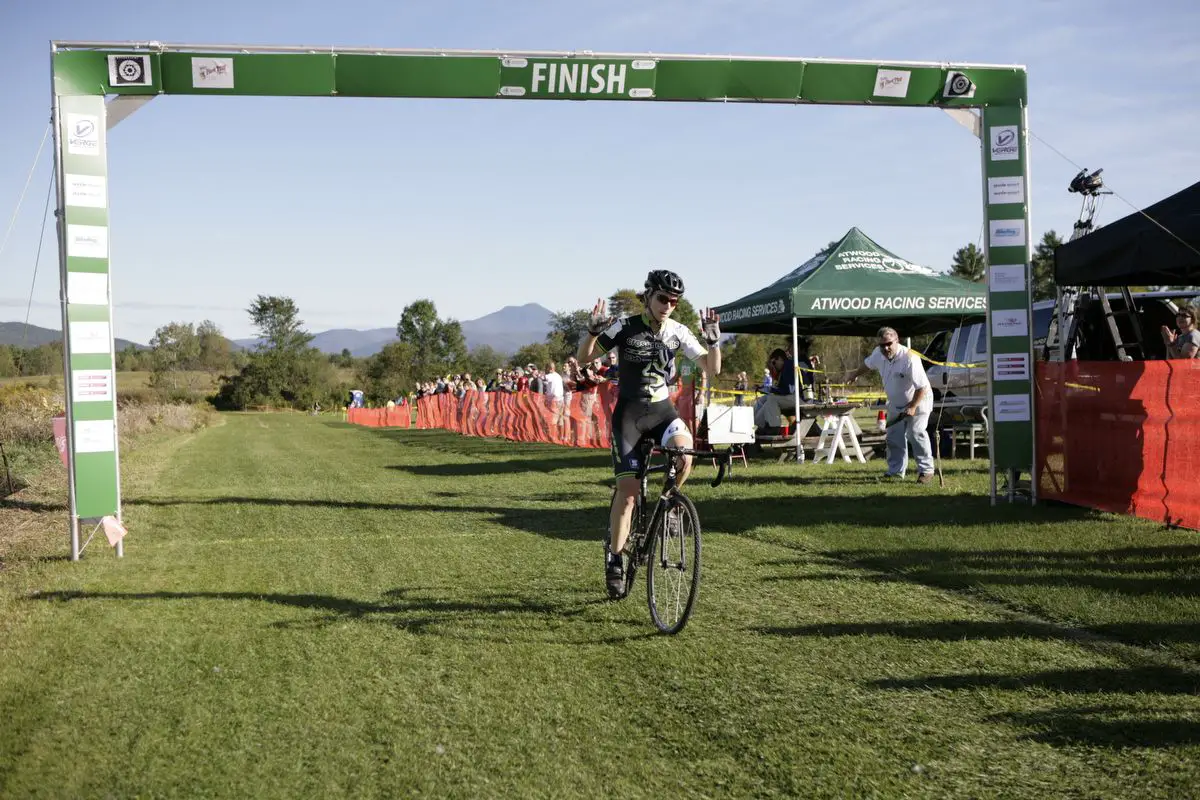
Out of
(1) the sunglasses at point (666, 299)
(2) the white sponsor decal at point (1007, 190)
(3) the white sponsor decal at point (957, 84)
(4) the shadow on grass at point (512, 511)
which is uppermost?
(3) the white sponsor decal at point (957, 84)

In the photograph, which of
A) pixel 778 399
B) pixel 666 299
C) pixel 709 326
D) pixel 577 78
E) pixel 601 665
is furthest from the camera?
pixel 778 399

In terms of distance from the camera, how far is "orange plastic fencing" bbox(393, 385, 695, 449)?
795 inches

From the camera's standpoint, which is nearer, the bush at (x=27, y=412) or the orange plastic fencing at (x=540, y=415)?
the bush at (x=27, y=412)

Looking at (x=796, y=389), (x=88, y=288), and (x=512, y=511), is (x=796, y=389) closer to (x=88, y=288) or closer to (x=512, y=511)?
(x=512, y=511)

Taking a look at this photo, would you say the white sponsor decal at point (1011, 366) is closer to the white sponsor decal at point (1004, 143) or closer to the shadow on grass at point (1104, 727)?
the white sponsor decal at point (1004, 143)

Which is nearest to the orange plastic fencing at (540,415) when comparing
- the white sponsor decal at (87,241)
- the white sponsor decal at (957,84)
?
the white sponsor decal at (957,84)

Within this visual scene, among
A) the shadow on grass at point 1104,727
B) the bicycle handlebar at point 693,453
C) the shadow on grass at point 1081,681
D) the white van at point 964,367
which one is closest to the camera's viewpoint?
the shadow on grass at point 1104,727

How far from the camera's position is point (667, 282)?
19.9 ft

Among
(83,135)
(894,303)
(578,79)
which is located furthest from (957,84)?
(83,135)

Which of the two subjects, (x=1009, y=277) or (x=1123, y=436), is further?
(x=1009, y=277)

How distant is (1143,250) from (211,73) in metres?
8.84

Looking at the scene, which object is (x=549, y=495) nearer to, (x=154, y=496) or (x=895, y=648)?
(x=154, y=496)

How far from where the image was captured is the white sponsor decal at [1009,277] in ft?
36.0

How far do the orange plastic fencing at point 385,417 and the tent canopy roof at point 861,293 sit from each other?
30.6 m
